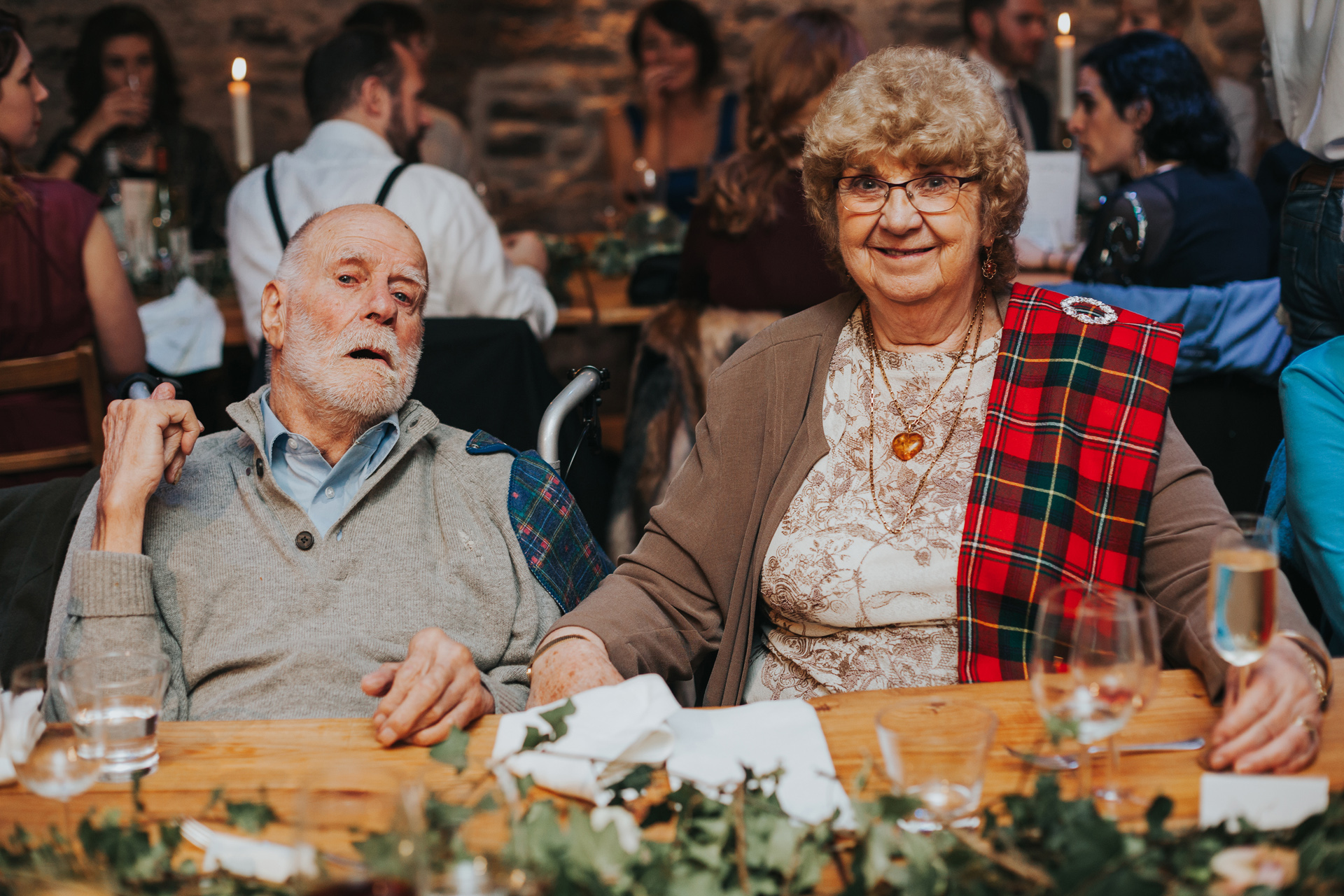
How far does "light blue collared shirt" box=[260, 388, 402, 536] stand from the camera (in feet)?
6.49

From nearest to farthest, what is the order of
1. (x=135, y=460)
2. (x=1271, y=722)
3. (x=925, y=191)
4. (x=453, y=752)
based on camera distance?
(x=453, y=752), (x=1271, y=722), (x=135, y=460), (x=925, y=191)

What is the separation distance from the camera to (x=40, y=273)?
3.06m

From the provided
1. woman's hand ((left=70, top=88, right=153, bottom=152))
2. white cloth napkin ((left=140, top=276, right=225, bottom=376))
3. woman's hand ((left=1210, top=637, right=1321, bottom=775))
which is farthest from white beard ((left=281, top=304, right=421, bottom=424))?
woman's hand ((left=70, top=88, right=153, bottom=152))

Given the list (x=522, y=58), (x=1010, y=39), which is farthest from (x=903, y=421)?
(x=522, y=58)

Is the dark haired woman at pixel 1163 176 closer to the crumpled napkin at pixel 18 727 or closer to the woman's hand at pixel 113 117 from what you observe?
the crumpled napkin at pixel 18 727

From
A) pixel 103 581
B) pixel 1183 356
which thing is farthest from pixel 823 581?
pixel 1183 356

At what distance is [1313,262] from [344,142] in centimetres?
238

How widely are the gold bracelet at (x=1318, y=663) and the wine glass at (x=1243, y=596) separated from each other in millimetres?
136

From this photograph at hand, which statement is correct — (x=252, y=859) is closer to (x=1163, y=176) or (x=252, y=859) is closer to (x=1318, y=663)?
(x=1318, y=663)

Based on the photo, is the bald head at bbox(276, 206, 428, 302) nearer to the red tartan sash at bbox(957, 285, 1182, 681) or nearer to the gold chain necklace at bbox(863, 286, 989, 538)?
the gold chain necklace at bbox(863, 286, 989, 538)

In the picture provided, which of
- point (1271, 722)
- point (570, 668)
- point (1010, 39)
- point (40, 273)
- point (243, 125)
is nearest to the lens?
point (1271, 722)

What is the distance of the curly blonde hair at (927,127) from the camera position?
1.83 m

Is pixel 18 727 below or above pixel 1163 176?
below

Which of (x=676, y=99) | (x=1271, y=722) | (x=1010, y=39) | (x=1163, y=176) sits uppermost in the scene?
(x=1010, y=39)
